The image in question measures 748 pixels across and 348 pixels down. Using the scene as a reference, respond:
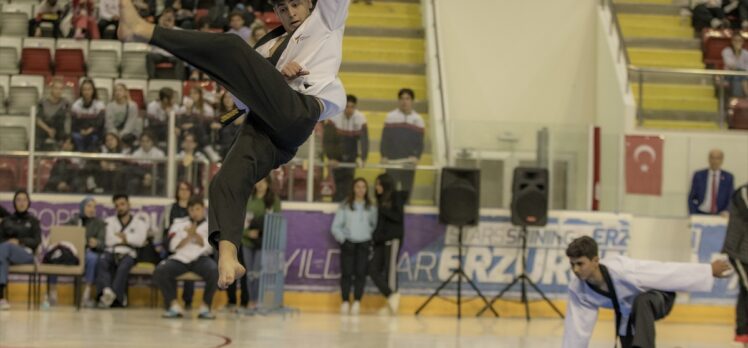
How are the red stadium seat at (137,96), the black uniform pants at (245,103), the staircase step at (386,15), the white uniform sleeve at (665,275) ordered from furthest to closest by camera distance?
the staircase step at (386,15) → the red stadium seat at (137,96) → the white uniform sleeve at (665,275) → the black uniform pants at (245,103)

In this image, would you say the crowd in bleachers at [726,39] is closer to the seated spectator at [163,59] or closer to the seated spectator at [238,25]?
the seated spectator at [238,25]

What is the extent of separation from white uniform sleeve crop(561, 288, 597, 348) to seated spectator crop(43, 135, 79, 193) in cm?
955

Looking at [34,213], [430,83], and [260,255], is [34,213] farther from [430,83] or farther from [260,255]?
[430,83]

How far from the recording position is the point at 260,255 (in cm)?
1739

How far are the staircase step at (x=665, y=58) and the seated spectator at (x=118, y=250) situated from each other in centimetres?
920

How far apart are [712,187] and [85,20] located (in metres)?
10.1

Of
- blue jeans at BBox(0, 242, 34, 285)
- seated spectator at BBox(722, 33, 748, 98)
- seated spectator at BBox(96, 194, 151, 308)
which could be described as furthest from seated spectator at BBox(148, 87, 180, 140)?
seated spectator at BBox(722, 33, 748, 98)

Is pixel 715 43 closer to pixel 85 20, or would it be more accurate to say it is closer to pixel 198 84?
pixel 198 84

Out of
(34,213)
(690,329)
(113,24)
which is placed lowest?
(690,329)

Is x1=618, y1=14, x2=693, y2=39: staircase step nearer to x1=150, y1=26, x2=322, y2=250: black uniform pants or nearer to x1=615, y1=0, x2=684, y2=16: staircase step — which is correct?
x1=615, y1=0, x2=684, y2=16: staircase step

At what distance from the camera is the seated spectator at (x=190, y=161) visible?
1769cm

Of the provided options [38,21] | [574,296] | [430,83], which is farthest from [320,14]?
[38,21]

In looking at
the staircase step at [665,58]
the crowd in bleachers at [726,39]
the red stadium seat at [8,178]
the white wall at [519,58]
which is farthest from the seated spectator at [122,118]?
the staircase step at [665,58]

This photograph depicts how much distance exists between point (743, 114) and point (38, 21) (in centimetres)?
1107
